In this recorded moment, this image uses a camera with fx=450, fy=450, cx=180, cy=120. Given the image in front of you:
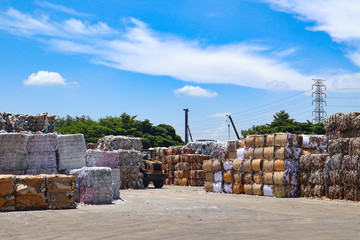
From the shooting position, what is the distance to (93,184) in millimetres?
15492

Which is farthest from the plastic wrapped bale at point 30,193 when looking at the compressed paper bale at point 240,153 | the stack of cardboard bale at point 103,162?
the compressed paper bale at point 240,153

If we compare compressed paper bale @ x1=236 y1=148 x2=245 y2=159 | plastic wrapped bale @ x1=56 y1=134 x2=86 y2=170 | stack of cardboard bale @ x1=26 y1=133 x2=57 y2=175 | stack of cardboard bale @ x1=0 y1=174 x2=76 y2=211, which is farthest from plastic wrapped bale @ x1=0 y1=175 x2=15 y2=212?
compressed paper bale @ x1=236 y1=148 x2=245 y2=159

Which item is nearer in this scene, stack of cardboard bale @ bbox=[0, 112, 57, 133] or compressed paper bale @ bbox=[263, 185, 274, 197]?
stack of cardboard bale @ bbox=[0, 112, 57, 133]

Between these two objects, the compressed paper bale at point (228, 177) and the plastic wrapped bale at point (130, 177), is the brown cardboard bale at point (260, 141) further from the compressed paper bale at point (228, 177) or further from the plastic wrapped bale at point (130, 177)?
the plastic wrapped bale at point (130, 177)

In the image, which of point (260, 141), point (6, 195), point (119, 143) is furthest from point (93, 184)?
point (119, 143)

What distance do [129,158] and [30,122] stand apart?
8.37m

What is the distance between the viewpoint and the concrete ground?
29.4 feet

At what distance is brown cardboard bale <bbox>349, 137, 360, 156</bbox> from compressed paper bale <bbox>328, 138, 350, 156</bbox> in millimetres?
213

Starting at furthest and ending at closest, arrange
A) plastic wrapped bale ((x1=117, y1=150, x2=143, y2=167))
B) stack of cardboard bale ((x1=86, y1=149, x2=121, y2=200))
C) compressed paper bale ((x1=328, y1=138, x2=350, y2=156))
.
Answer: plastic wrapped bale ((x1=117, y1=150, x2=143, y2=167)) → stack of cardboard bale ((x1=86, y1=149, x2=121, y2=200)) → compressed paper bale ((x1=328, y1=138, x2=350, y2=156))

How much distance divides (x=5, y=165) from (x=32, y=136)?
1366 millimetres

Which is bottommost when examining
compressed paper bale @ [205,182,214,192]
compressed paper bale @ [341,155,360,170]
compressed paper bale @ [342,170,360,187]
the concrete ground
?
compressed paper bale @ [205,182,214,192]

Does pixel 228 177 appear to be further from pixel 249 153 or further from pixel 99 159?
pixel 99 159

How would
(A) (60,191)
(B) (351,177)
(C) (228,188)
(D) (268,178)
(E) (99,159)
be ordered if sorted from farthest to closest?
(C) (228,188) < (D) (268,178) < (E) (99,159) < (B) (351,177) < (A) (60,191)

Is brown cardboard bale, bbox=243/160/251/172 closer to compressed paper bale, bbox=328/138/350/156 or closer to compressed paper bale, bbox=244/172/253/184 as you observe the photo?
compressed paper bale, bbox=244/172/253/184
